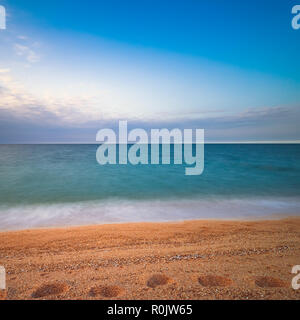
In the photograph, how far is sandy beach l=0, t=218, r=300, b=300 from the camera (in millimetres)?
3305

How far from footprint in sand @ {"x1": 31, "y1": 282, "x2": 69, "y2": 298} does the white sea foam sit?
4.88m

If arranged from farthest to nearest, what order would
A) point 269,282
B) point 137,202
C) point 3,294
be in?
point 137,202
point 269,282
point 3,294

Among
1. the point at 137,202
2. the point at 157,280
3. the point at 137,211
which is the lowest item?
the point at 137,211

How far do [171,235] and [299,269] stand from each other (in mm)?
3221

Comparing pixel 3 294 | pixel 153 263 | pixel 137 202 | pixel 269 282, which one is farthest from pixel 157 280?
pixel 137 202

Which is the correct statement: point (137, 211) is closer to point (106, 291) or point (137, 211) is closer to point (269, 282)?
point (106, 291)

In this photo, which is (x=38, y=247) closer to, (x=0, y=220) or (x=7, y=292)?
(x=7, y=292)

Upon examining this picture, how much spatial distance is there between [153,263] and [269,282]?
2.29 metres

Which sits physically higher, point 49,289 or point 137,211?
point 49,289

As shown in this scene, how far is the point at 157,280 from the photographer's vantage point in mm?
3588

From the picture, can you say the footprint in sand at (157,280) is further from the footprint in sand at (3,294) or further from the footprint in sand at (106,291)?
the footprint in sand at (3,294)

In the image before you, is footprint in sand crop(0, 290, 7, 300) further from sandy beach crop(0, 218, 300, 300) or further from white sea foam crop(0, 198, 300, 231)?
white sea foam crop(0, 198, 300, 231)
